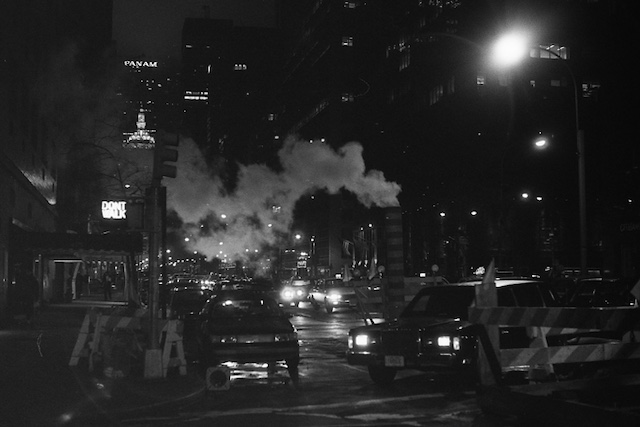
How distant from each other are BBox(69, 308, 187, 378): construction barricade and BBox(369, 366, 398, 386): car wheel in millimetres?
3428

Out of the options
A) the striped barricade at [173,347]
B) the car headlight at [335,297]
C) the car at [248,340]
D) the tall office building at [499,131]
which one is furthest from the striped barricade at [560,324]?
the tall office building at [499,131]

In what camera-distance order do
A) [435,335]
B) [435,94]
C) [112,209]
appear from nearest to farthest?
[435,335] → [112,209] → [435,94]

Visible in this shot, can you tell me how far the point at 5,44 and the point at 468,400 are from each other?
78.0ft

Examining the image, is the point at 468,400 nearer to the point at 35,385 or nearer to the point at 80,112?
the point at 35,385

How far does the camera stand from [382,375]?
1274cm

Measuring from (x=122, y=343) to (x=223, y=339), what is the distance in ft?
6.14

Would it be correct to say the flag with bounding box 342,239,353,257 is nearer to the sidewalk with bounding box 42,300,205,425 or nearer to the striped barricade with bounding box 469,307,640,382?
the sidewalk with bounding box 42,300,205,425

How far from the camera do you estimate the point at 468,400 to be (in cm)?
1112

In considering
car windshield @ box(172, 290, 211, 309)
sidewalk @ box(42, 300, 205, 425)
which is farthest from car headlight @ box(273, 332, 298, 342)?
car windshield @ box(172, 290, 211, 309)

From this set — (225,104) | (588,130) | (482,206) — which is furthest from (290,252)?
(225,104)

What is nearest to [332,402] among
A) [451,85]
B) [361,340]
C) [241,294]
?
[361,340]

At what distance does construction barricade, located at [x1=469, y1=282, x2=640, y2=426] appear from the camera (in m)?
6.85

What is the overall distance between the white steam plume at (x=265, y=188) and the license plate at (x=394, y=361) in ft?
55.6

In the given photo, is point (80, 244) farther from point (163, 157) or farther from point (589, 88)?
point (589, 88)
